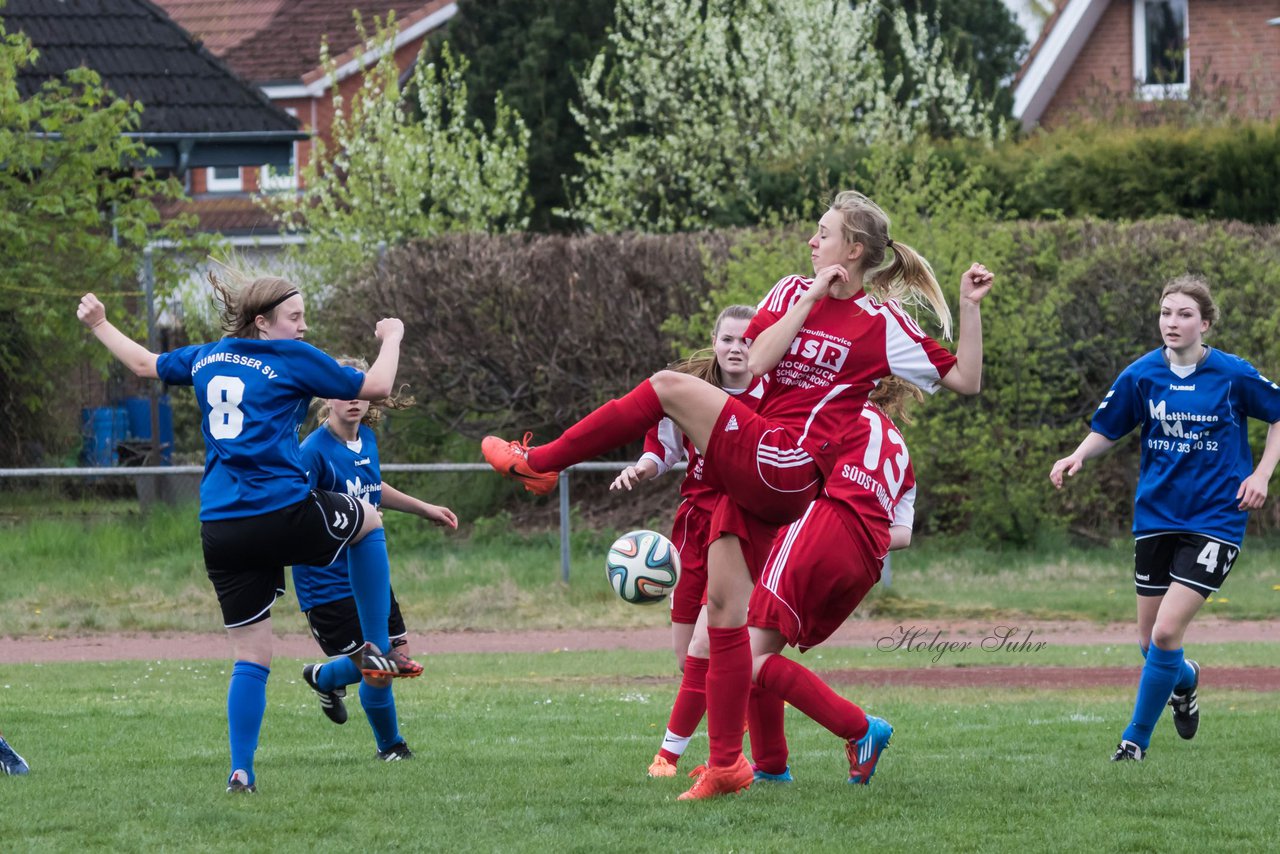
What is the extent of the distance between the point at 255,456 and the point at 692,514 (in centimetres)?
199

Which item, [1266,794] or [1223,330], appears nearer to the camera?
[1266,794]

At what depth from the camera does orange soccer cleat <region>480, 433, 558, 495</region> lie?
19.8ft

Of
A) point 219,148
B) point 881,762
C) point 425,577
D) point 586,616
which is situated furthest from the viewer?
point 219,148

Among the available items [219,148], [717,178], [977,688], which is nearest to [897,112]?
[717,178]

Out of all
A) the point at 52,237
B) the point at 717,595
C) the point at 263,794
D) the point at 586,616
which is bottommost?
the point at 586,616

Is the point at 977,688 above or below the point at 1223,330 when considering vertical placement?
below

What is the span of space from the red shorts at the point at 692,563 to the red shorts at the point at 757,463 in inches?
53.4

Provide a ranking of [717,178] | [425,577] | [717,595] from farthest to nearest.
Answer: [717,178]
[425,577]
[717,595]

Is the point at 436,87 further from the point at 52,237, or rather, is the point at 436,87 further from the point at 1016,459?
the point at 1016,459

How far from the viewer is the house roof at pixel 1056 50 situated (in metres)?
29.8

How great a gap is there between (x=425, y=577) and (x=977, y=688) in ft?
19.1

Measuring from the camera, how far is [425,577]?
1481cm

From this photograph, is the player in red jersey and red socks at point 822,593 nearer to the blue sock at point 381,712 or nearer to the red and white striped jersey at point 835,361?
the red and white striped jersey at point 835,361

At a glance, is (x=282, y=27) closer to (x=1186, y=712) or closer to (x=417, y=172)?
A: (x=417, y=172)
